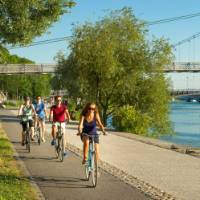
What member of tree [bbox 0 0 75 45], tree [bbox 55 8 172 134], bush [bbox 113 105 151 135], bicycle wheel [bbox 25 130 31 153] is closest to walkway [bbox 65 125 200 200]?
bicycle wheel [bbox 25 130 31 153]

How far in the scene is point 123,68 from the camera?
4006cm

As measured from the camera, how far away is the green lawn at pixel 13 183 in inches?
365

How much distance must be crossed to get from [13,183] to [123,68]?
29773 millimetres

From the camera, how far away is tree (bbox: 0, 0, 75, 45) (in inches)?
567

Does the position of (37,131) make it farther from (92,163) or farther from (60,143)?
(92,163)

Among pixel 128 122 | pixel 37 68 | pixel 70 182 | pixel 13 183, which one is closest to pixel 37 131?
pixel 70 182

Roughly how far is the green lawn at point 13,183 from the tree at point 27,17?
120 inches

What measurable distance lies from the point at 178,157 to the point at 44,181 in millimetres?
6333

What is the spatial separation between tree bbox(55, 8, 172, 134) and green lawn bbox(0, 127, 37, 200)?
24.9 meters

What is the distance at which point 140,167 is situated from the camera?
1410 cm

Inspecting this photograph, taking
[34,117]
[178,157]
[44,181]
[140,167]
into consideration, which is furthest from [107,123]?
[44,181]

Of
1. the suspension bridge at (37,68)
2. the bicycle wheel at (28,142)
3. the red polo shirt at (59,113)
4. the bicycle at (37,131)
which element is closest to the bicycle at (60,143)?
the red polo shirt at (59,113)

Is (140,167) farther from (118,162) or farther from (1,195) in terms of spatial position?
(1,195)

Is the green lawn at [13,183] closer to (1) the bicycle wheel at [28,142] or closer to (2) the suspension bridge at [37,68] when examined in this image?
(1) the bicycle wheel at [28,142]
